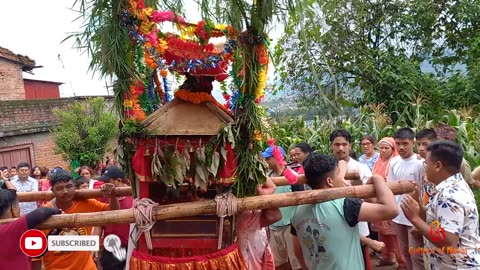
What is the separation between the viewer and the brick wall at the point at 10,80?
17734 mm

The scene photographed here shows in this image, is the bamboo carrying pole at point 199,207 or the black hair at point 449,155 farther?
the black hair at point 449,155

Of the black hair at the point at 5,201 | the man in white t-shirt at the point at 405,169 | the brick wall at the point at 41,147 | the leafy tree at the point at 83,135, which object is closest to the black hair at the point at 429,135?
the man in white t-shirt at the point at 405,169

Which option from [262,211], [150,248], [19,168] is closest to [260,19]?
[262,211]

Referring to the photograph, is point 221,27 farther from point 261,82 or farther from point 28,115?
point 28,115

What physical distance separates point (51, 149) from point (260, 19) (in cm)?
1458

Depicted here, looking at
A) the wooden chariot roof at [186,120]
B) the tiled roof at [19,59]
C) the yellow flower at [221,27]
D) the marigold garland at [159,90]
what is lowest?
the wooden chariot roof at [186,120]

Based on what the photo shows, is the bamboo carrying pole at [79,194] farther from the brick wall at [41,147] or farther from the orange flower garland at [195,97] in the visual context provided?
the brick wall at [41,147]

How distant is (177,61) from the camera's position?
3201 mm

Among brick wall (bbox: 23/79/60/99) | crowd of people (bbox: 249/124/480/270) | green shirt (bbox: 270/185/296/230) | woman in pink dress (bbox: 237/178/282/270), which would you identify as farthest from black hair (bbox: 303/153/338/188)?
brick wall (bbox: 23/79/60/99)

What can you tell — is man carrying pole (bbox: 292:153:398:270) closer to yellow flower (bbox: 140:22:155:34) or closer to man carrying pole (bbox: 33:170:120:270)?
yellow flower (bbox: 140:22:155:34)

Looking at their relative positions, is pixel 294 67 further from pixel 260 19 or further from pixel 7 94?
pixel 7 94

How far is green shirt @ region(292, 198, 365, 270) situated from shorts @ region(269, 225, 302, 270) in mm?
2015

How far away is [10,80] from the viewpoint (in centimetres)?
1795

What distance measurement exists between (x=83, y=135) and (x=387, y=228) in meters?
10.6
